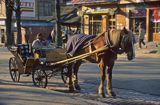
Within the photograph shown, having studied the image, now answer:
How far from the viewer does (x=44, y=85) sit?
13883 mm

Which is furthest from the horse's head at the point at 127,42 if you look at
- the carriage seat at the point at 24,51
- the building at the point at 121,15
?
the building at the point at 121,15

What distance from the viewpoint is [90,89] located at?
46.1 feet

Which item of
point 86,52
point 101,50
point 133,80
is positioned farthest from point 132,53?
point 133,80

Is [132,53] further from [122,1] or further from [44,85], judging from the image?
[122,1]

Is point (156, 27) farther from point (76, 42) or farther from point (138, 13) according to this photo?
point (76, 42)

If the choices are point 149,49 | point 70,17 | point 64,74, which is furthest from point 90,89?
point 70,17

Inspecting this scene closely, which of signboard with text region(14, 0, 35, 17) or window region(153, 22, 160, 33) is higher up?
signboard with text region(14, 0, 35, 17)

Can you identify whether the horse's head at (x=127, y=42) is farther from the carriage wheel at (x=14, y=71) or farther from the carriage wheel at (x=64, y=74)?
the carriage wheel at (x=14, y=71)

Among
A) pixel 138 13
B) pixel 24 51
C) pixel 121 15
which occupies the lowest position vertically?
pixel 24 51

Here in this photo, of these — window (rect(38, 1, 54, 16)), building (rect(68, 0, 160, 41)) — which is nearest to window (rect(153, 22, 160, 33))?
building (rect(68, 0, 160, 41))

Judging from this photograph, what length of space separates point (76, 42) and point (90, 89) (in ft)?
5.41

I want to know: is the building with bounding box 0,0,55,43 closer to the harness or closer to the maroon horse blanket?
the maroon horse blanket

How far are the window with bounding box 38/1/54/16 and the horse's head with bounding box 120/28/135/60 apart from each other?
51.7 meters

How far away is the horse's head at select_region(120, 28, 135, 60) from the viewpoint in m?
11.6
